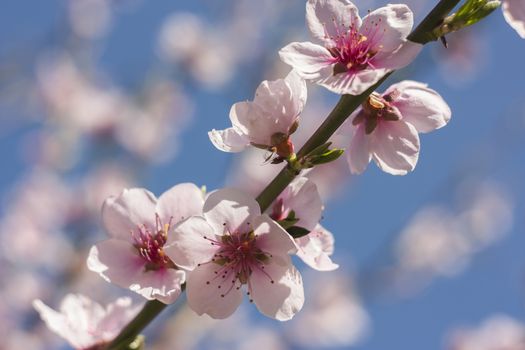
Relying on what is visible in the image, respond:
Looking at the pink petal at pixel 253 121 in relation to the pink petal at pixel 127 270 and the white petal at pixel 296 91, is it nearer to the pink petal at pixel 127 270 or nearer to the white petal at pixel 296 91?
the white petal at pixel 296 91

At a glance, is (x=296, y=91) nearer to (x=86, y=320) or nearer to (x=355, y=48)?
(x=355, y=48)

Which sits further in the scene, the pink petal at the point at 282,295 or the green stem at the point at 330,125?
the pink petal at the point at 282,295

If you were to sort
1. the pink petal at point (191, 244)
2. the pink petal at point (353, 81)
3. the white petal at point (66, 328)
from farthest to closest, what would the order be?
the white petal at point (66, 328) < the pink petal at point (191, 244) < the pink petal at point (353, 81)

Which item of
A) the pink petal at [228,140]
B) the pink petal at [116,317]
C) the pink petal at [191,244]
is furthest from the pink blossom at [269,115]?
the pink petal at [116,317]

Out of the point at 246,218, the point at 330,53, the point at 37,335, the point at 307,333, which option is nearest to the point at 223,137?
the point at 246,218

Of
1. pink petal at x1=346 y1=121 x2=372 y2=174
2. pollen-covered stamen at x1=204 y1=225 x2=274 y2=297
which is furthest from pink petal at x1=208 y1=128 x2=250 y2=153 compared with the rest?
pink petal at x1=346 y1=121 x2=372 y2=174

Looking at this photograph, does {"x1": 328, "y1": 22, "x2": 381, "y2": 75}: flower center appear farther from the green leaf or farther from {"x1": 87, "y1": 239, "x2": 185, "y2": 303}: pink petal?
{"x1": 87, "y1": 239, "x2": 185, "y2": 303}: pink petal

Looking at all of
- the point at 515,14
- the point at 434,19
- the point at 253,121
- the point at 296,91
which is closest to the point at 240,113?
the point at 253,121
